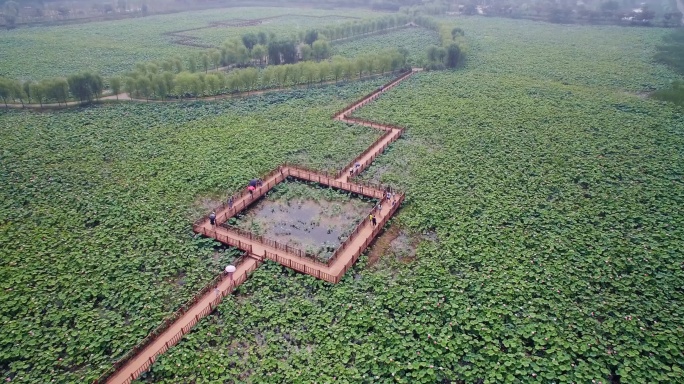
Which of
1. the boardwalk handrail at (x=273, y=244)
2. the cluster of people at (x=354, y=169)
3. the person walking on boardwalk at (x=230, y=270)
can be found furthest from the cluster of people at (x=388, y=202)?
the person walking on boardwalk at (x=230, y=270)

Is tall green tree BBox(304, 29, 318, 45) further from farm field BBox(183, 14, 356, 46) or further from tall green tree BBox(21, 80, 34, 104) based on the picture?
tall green tree BBox(21, 80, 34, 104)

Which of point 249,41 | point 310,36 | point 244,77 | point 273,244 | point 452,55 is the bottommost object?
point 273,244

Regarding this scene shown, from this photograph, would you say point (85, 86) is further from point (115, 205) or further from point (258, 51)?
point (115, 205)

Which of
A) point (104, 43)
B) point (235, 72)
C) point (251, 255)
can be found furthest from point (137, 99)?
point (104, 43)

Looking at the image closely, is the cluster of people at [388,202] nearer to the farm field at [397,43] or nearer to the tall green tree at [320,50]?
the farm field at [397,43]

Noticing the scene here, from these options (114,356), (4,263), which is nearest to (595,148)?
(114,356)

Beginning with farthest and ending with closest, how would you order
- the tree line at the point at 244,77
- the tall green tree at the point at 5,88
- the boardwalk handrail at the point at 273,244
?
the tree line at the point at 244,77
the tall green tree at the point at 5,88
the boardwalk handrail at the point at 273,244
